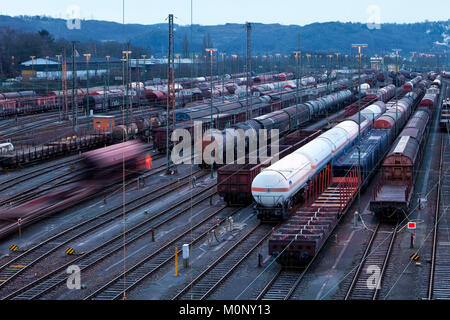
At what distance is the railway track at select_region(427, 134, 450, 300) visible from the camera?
19.8 m

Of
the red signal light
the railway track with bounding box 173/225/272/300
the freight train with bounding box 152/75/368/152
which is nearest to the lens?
the railway track with bounding box 173/225/272/300

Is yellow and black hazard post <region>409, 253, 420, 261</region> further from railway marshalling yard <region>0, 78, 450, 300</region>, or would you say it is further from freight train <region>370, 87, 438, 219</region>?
freight train <region>370, 87, 438, 219</region>

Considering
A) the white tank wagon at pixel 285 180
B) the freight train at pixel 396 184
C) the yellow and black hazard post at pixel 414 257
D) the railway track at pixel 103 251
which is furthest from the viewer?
the freight train at pixel 396 184

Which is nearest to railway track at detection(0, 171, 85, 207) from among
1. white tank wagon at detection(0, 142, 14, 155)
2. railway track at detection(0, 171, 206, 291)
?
railway track at detection(0, 171, 206, 291)

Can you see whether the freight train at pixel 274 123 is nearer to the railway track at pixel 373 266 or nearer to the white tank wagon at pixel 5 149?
the railway track at pixel 373 266

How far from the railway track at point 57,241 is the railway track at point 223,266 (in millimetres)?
6655

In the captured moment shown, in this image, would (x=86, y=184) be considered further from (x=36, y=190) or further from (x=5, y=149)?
(x=5, y=149)

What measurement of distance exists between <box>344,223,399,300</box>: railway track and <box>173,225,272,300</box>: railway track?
14.6ft

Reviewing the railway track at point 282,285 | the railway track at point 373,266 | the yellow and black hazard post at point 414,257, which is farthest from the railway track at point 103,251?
the yellow and black hazard post at point 414,257

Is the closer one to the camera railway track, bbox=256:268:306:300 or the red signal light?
railway track, bbox=256:268:306:300

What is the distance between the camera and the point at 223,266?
23.1 metres

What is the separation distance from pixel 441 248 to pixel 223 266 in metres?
9.20

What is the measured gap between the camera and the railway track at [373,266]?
19.7 metres
